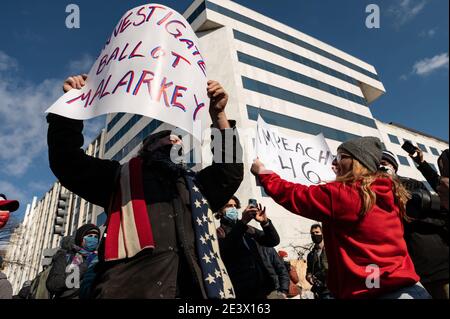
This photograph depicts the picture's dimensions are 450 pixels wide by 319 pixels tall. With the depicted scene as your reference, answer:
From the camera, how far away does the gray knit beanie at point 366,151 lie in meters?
2.05

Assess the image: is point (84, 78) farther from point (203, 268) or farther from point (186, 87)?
point (203, 268)

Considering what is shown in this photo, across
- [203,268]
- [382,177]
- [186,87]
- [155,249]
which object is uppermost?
[186,87]

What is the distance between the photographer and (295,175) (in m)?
3.15

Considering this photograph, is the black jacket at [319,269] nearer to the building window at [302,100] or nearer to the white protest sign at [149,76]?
the white protest sign at [149,76]

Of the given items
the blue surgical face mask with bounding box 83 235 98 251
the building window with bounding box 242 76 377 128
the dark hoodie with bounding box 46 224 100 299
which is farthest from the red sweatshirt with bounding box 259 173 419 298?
the building window with bounding box 242 76 377 128

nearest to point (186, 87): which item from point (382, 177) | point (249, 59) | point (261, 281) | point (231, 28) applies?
point (382, 177)

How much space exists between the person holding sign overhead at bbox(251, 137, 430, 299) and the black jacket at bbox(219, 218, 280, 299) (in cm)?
120

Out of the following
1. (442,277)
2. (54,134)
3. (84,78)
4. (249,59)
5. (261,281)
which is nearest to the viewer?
(54,134)

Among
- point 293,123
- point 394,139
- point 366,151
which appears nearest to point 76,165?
point 366,151

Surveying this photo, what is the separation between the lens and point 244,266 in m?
3.16

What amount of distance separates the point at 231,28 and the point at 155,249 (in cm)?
2900

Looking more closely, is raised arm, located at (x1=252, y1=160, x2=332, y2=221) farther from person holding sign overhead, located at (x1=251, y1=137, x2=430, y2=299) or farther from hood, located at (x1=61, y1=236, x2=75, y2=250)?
hood, located at (x1=61, y1=236, x2=75, y2=250)

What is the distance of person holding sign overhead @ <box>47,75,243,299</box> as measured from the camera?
155cm

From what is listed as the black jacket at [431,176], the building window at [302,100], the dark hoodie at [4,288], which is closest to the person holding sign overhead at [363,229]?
the black jacket at [431,176]
